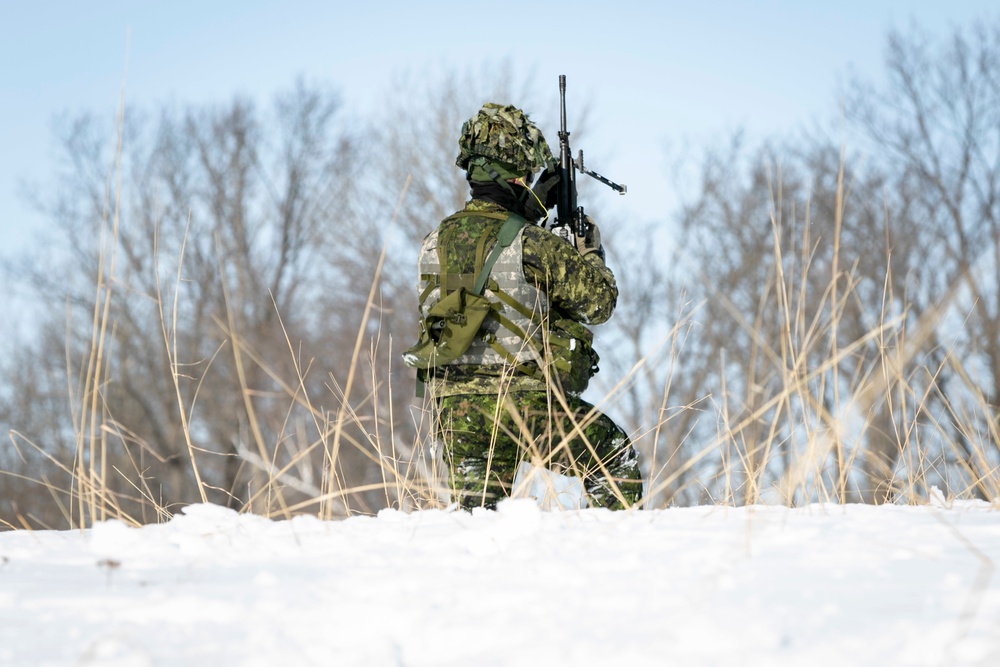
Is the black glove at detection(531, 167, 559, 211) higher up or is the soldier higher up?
the black glove at detection(531, 167, 559, 211)

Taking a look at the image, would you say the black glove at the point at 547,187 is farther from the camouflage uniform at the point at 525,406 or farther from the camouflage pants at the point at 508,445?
the camouflage pants at the point at 508,445

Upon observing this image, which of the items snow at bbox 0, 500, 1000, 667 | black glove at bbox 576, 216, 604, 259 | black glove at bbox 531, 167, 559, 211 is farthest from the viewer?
black glove at bbox 531, 167, 559, 211

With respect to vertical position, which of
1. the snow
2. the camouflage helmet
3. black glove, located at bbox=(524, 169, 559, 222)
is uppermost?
the camouflage helmet

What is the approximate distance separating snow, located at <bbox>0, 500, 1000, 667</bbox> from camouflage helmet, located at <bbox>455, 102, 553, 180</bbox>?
77.4 inches

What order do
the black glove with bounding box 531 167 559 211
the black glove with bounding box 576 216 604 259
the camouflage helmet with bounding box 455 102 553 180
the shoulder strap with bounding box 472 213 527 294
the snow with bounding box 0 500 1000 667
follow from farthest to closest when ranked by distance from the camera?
the black glove with bounding box 531 167 559 211
the black glove with bounding box 576 216 604 259
the camouflage helmet with bounding box 455 102 553 180
the shoulder strap with bounding box 472 213 527 294
the snow with bounding box 0 500 1000 667

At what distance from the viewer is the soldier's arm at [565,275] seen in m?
3.38

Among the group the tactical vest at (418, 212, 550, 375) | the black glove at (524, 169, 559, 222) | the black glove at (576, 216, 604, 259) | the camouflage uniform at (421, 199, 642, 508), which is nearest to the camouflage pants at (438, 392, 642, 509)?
the camouflage uniform at (421, 199, 642, 508)

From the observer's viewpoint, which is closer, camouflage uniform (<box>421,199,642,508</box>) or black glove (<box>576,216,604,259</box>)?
camouflage uniform (<box>421,199,642,508</box>)

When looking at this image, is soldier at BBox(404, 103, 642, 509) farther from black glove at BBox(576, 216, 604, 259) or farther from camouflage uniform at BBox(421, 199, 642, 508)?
black glove at BBox(576, 216, 604, 259)

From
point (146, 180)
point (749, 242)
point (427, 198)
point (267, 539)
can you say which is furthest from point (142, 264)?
point (267, 539)

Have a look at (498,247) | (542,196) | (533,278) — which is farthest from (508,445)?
(542,196)

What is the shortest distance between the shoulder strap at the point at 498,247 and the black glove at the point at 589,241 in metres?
0.38

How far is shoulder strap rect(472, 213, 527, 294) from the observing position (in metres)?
3.35

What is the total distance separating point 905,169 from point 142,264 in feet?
49.3
